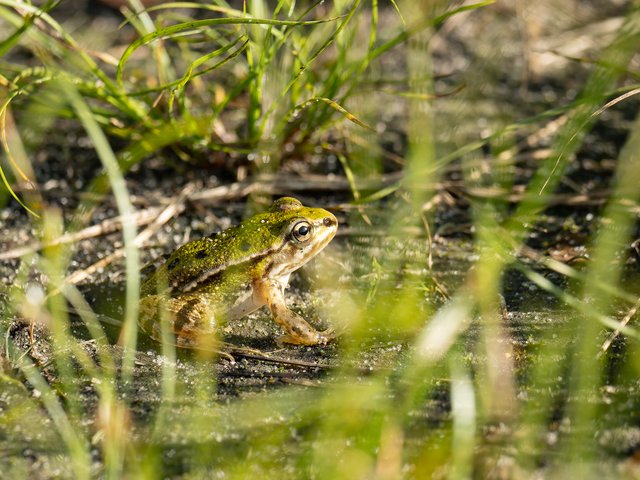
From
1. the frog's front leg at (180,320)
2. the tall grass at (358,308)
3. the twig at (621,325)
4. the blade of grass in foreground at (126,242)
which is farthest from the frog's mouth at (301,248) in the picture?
the twig at (621,325)

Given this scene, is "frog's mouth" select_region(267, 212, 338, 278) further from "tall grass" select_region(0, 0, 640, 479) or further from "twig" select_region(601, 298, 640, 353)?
"twig" select_region(601, 298, 640, 353)

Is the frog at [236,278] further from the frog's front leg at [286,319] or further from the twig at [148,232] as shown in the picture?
the twig at [148,232]

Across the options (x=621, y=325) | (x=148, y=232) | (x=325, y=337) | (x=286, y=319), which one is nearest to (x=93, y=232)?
(x=148, y=232)

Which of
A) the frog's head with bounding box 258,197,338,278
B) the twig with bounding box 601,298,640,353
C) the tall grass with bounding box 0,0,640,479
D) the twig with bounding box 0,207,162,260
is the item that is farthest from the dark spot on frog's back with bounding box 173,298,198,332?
the twig with bounding box 601,298,640,353

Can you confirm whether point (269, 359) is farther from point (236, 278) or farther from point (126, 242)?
point (126, 242)

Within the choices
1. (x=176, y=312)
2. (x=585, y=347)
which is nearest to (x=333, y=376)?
(x=176, y=312)

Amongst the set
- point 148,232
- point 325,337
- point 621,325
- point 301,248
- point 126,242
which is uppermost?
point 148,232
